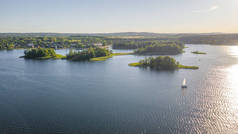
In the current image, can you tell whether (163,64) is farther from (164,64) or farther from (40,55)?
(40,55)

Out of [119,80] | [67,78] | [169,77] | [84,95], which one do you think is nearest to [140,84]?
[119,80]

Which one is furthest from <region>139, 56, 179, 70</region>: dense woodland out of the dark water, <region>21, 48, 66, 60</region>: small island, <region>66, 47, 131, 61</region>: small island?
<region>21, 48, 66, 60</region>: small island

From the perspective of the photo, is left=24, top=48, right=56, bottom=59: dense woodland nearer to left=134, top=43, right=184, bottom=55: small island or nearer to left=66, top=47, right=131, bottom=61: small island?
left=66, top=47, right=131, bottom=61: small island

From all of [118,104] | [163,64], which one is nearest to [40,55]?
[163,64]

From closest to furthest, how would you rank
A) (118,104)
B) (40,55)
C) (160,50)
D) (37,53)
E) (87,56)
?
(118,104) → (87,56) → (37,53) → (40,55) → (160,50)

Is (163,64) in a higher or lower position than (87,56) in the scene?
lower

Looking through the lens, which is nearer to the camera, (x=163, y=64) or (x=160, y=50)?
(x=163, y=64)

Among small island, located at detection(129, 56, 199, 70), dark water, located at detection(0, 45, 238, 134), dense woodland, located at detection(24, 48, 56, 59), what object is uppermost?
dense woodland, located at detection(24, 48, 56, 59)

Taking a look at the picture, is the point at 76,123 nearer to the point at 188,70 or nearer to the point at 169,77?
the point at 169,77
